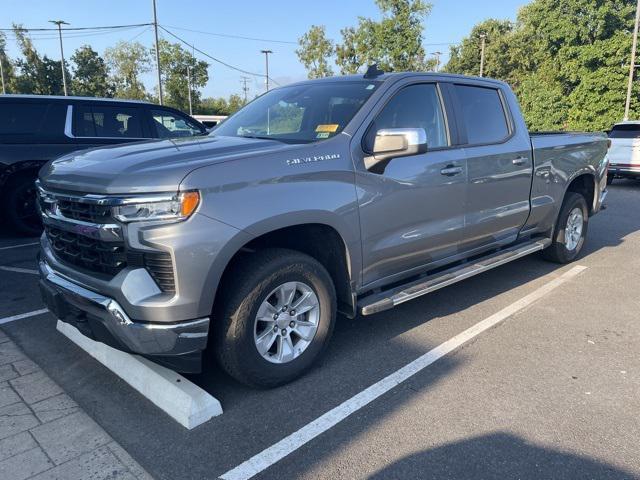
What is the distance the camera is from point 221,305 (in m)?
2.90

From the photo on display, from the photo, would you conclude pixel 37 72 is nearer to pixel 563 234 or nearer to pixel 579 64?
pixel 579 64

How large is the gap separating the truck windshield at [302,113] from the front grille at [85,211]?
133 cm

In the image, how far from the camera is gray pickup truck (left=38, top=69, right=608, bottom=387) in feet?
8.71

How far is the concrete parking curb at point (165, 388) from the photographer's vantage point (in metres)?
2.87

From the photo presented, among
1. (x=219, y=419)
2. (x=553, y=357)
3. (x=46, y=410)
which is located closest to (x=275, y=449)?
(x=219, y=419)

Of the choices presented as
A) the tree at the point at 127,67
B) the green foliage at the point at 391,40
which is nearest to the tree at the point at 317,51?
the green foliage at the point at 391,40

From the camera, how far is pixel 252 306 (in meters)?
2.91

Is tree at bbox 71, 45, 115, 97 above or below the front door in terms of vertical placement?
above

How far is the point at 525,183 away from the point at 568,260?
1745 millimetres

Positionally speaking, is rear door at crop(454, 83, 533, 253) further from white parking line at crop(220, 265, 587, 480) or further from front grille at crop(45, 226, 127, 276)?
front grille at crop(45, 226, 127, 276)

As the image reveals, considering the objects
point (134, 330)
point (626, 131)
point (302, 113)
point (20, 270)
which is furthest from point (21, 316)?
point (626, 131)

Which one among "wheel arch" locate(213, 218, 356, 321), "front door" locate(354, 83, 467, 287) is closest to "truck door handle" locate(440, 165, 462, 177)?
"front door" locate(354, 83, 467, 287)

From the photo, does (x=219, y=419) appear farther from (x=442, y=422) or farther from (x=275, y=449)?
(x=442, y=422)

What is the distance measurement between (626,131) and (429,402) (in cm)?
1299
